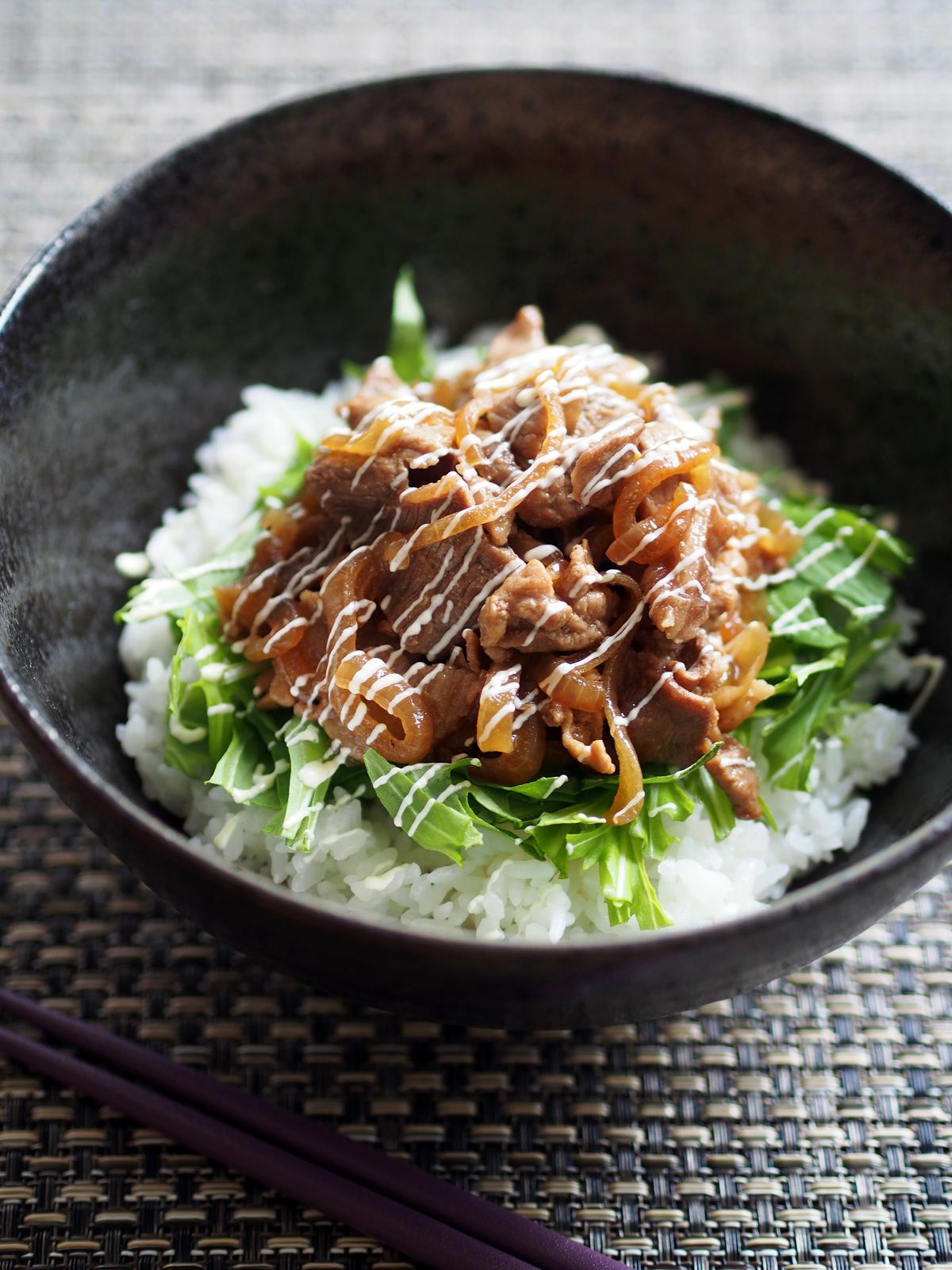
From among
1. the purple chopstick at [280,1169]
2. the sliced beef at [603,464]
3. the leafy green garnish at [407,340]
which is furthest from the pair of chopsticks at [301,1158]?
the leafy green garnish at [407,340]

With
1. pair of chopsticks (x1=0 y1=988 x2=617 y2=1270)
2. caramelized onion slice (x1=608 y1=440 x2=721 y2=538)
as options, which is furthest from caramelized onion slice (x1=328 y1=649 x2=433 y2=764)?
pair of chopsticks (x1=0 y1=988 x2=617 y2=1270)

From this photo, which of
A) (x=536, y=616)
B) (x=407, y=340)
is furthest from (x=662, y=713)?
(x=407, y=340)

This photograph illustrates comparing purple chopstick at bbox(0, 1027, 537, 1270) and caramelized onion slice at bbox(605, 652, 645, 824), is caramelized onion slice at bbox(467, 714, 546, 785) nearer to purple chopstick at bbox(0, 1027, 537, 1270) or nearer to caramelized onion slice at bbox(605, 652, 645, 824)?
caramelized onion slice at bbox(605, 652, 645, 824)

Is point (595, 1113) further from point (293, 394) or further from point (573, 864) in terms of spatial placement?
point (293, 394)

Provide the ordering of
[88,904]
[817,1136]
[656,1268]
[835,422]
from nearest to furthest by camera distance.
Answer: [656,1268] < [817,1136] < [88,904] < [835,422]

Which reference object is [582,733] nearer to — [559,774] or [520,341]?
[559,774]

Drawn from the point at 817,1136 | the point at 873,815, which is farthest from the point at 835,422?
the point at 817,1136
